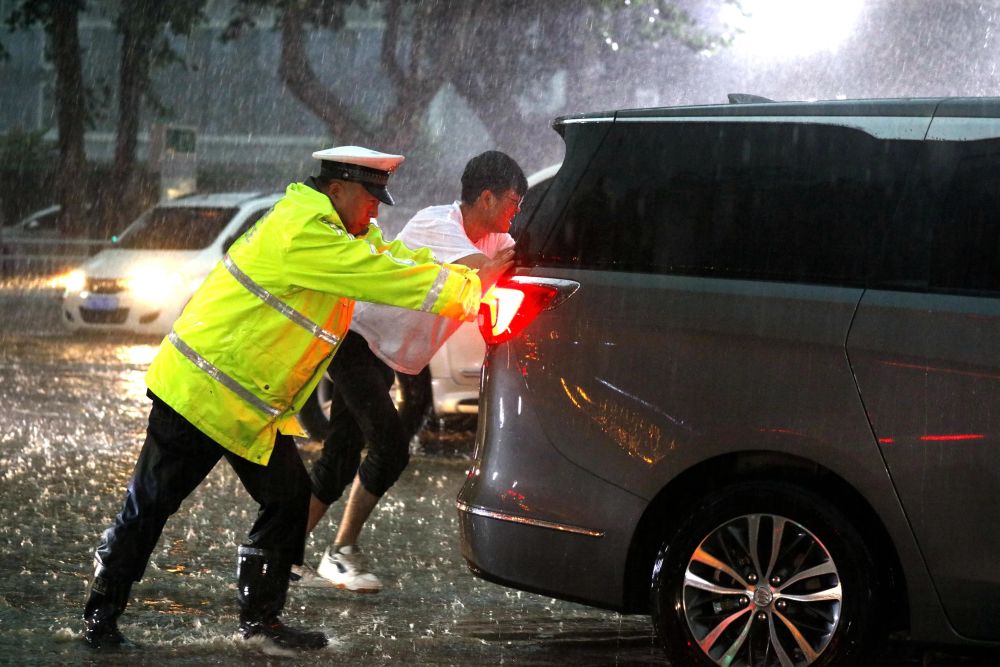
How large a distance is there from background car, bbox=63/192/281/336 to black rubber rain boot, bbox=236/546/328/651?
32.8 feet

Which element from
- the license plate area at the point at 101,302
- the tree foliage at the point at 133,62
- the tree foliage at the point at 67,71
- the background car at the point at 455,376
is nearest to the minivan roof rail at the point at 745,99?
the background car at the point at 455,376

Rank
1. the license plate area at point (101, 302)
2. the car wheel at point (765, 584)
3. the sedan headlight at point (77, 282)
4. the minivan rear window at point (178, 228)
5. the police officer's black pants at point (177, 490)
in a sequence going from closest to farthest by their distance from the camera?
the car wheel at point (765, 584), the police officer's black pants at point (177, 490), the license plate area at point (101, 302), the minivan rear window at point (178, 228), the sedan headlight at point (77, 282)

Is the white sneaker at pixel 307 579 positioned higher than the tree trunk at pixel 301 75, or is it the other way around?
the tree trunk at pixel 301 75

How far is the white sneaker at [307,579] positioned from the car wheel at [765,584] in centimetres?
192

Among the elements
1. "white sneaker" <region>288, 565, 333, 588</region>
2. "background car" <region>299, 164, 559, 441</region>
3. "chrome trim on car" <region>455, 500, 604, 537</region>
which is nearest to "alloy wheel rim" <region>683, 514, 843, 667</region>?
"chrome trim on car" <region>455, 500, 604, 537</region>

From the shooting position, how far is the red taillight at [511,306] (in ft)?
15.4

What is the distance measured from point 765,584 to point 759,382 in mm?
570

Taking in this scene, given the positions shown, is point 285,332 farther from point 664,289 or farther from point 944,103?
point 944,103

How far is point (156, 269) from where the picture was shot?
1530 centimetres

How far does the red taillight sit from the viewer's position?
4695 mm

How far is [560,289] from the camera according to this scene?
466 centimetres

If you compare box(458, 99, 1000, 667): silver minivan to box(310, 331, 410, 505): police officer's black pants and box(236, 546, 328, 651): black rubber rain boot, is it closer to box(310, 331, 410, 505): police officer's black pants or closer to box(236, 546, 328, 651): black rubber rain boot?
box(236, 546, 328, 651): black rubber rain boot

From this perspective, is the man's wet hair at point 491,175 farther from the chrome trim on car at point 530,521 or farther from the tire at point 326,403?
the tire at point 326,403

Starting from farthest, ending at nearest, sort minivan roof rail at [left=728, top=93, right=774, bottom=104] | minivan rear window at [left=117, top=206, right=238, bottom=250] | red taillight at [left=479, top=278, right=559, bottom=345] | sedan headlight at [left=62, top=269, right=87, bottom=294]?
sedan headlight at [left=62, top=269, right=87, bottom=294] → minivan rear window at [left=117, top=206, right=238, bottom=250] → minivan roof rail at [left=728, top=93, right=774, bottom=104] → red taillight at [left=479, top=278, right=559, bottom=345]
